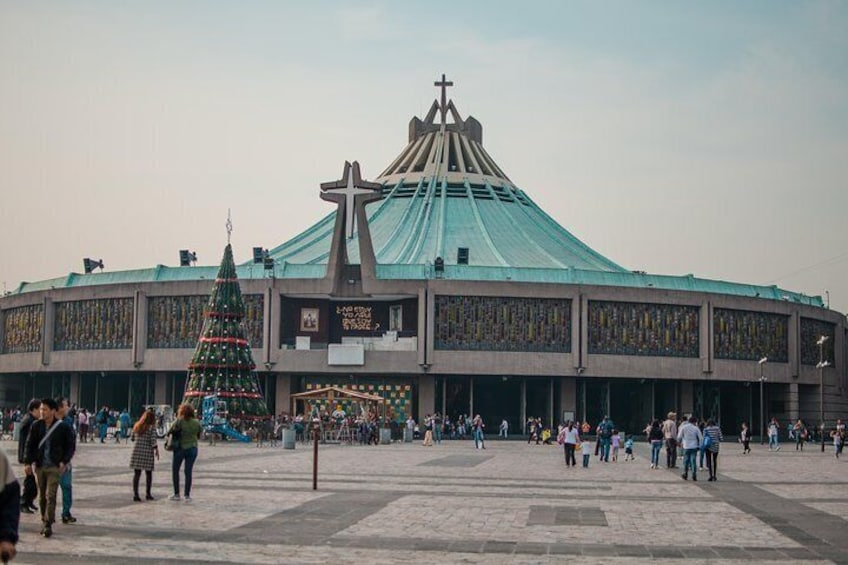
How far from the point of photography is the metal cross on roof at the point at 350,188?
6372 centimetres

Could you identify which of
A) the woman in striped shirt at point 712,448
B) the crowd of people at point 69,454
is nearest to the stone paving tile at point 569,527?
the crowd of people at point 69,454

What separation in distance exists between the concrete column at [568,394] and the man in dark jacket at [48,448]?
52741 millimetres

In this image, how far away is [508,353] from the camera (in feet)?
213

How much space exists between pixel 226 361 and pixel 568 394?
80.8ft

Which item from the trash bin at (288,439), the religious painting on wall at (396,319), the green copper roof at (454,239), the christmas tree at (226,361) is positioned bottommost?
the trash bin at (288,439)

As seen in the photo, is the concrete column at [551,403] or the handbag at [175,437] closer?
the handbag at [175,437]

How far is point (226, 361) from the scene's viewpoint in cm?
4750

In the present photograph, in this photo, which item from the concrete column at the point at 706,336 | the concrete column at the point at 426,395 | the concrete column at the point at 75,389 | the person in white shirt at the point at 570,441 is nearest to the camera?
the person in white shirt at the point at 570,441

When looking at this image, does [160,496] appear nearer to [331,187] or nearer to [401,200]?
[331,187]

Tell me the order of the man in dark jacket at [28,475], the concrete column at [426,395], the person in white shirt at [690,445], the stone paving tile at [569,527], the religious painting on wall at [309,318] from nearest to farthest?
the stone paving tile at [569,527] → the man in dark jacket at [28,475] → the person in white shirt at [690,445] → the concrete column at [426,395] → the religious painting on wall at [309,318]

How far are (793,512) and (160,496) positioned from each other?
970cm

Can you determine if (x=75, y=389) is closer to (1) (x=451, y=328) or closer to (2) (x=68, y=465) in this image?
(1) (x=451, y=328)

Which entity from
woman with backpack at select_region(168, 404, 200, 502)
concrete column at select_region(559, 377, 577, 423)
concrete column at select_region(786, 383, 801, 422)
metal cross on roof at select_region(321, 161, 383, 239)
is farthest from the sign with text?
woman with backpack at select_region(168, 404, 200, 502)

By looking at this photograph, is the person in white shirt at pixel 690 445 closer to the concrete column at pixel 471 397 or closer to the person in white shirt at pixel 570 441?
the person in white shirt at pixel 570 441
